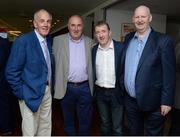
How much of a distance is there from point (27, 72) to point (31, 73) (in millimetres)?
37

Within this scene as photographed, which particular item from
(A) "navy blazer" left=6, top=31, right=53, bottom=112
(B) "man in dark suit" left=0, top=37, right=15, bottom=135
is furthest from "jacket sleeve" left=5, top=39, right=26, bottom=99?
(B) "man in dark suit" left=0, top=37, right=15, bottom=135

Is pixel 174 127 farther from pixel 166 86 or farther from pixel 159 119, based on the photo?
pixel 166 86

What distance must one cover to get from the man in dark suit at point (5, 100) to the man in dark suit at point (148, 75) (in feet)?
5.07

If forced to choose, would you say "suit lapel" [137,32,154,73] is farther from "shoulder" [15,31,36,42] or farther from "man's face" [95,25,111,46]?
"shoulder" [15,31,36,42]

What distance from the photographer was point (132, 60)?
8.78 feet

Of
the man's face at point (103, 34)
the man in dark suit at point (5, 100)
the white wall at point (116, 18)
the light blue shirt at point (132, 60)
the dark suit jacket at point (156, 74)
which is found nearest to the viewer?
the dark suit jacket at point (156, 74)

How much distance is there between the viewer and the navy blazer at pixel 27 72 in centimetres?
266

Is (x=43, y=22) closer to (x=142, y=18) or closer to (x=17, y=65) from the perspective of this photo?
(x=17, y=65)

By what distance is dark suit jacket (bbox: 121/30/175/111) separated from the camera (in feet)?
8.21

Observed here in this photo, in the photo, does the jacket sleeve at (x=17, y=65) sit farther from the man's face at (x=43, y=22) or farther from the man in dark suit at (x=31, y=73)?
the man's face at (x=43, y=22)

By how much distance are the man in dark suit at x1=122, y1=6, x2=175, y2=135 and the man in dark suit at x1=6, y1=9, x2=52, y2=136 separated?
76 centimetres

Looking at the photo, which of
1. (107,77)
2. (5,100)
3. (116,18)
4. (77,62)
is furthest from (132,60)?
(116,18)

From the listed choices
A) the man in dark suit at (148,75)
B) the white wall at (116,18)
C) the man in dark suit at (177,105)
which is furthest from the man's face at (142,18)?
the white wall at (116,18)

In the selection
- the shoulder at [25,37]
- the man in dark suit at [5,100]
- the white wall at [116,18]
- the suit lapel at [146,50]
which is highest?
the white wall at [116,18]
